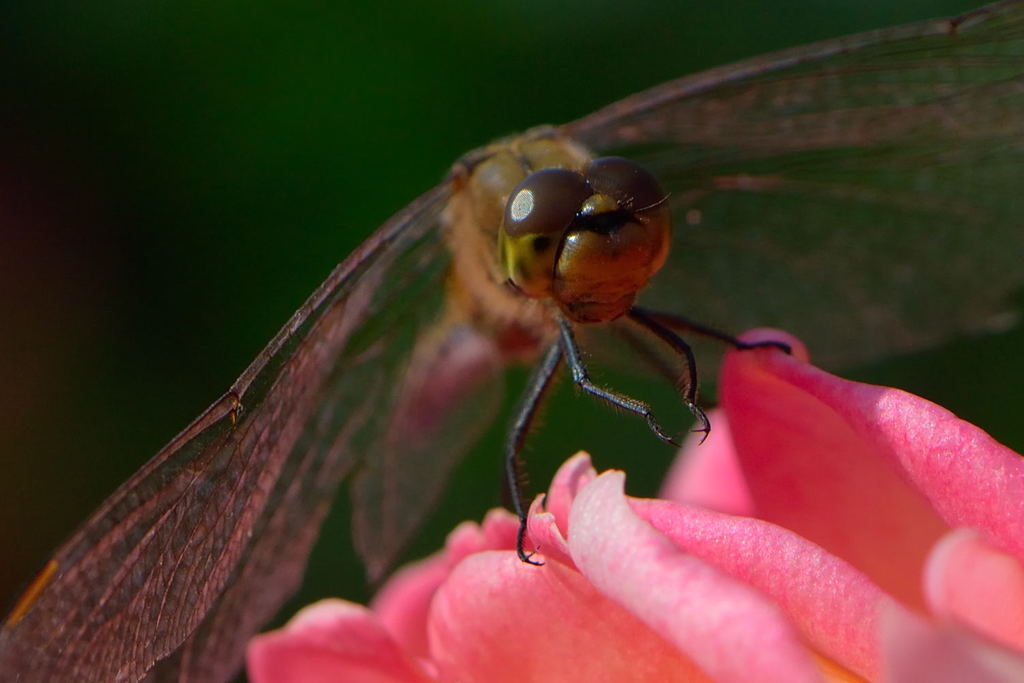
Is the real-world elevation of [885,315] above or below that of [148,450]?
below

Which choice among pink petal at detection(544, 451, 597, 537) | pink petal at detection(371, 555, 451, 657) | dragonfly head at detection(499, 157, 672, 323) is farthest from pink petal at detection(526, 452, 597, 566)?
pink petal at detection(371, 555, 451, 657)

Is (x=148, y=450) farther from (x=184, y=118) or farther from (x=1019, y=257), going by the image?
(x=1019, y=257)

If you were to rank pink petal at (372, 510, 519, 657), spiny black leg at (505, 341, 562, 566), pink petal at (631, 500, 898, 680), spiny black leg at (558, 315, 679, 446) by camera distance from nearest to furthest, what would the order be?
pink petal at (631, 500, 898, 680) < spiny black leg at (558, 315, 679, 446) < spiny black leg at (505, 341, 562, 566) < pink petal at (372, 510, 519, 657)

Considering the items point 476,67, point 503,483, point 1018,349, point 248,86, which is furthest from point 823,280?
point 248,86

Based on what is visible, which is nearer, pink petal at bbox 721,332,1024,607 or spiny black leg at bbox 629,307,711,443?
pink petal at bbox 721,332,1024,607

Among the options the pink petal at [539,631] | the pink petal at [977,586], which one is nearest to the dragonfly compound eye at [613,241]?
the pink petal at [539,631]

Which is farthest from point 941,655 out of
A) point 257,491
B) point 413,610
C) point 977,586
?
point 413,610

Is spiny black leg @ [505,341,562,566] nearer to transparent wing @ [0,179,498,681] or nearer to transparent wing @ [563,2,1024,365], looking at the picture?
transparent wing @ [0,179,498,681]

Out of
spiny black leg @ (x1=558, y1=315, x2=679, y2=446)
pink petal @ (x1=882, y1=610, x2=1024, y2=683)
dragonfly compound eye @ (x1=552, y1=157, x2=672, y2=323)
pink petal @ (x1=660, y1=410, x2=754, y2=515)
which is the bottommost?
pink petal @ (x1=660, y1=410, x2=754, y2=515)
